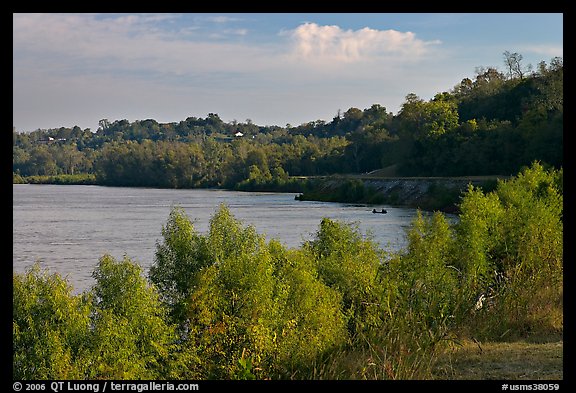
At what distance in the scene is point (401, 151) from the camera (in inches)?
3086

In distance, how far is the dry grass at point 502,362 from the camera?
847 centimetres

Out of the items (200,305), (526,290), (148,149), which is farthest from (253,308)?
(148,149)

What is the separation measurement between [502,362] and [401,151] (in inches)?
2760

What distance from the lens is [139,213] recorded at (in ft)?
149

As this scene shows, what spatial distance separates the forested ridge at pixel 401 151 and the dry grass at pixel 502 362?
42.6 metres

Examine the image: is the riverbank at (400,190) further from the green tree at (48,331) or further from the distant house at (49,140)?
the distant house at (49,140)

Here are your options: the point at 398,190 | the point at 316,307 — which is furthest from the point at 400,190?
the point at 316,307

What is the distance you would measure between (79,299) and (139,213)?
115ft

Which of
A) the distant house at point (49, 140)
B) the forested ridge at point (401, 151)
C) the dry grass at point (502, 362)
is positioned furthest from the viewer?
the distant house at point (49, 140)

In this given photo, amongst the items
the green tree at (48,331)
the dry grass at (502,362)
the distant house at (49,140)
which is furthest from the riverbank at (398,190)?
the distant house at (49,140)

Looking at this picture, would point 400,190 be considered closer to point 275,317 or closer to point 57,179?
point 275,317

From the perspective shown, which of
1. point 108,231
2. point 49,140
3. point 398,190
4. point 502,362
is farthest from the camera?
point 49,140

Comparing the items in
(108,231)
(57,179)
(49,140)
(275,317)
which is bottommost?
(108,231)

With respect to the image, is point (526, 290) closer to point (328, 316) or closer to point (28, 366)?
point (328, 316)
